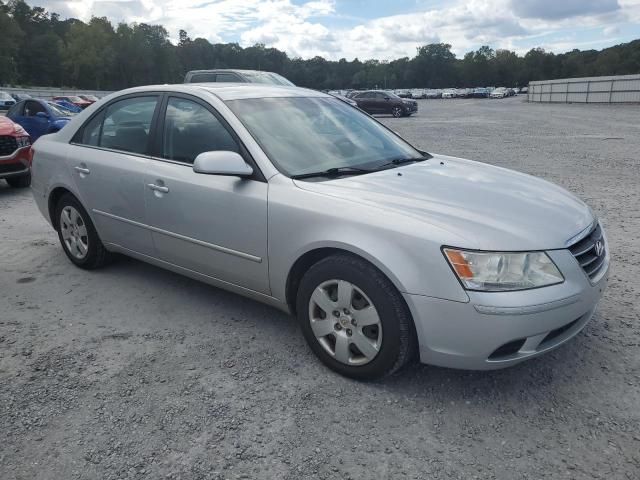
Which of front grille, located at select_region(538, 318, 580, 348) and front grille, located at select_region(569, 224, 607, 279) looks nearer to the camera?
front grille, located at select_region(538, 318, 580, 348)

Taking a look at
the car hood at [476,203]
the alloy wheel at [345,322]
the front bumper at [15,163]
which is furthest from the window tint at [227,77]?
the alloy wheel at [345,322]

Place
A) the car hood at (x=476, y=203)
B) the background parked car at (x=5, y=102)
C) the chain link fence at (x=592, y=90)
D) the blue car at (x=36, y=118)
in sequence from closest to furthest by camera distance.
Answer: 1. the car hood at (x=476, y=203)
2. the blue car at (x=36, y=118)
3. the chain link fence at (x=592, y=90)
4. the background parked car at (x=5, y=102)

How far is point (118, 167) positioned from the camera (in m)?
4.13

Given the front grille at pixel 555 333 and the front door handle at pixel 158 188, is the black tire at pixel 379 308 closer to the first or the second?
the front grille at pixel 555 333

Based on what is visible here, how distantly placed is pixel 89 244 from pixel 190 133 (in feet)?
5.22

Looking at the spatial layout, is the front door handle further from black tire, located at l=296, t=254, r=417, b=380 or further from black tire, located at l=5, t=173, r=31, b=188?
black tire, located at l=5, t=173, r=31, b=188

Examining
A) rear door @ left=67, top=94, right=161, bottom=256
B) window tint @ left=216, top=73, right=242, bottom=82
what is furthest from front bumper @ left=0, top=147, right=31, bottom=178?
window tint @ left=216, top=73, right=242, bottom=82

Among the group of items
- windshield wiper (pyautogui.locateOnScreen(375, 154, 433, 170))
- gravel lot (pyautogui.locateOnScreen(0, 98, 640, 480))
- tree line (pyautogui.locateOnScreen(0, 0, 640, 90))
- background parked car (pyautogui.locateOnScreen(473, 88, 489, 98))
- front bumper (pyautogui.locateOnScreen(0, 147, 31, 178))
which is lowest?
gravel lot (pyautogui.locateOnScreen(0, 98, 640, 480))

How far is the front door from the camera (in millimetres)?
3309

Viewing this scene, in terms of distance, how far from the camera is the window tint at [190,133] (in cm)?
357

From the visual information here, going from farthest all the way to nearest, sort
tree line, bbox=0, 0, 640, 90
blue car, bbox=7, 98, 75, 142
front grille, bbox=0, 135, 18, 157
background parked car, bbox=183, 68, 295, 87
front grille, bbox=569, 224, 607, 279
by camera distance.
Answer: tree line, bbox=0, 0, 640, 90 < blue car, bbox=7, 98, 75, 142 < background parked car, bbox=183, 68, 295, 87 < front grille, bbox=0, 135, 18, 157 < front grille, bbox=569, 224, 607, 279

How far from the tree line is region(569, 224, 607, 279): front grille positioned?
9709 centimetres

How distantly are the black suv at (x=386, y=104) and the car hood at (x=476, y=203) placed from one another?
89.7ft

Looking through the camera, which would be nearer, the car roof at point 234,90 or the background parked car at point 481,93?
the car roof at point 234,90
